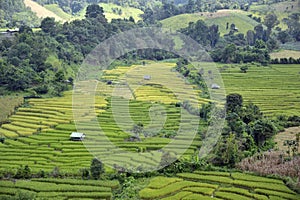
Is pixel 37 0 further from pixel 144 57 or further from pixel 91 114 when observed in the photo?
pixel 91 114

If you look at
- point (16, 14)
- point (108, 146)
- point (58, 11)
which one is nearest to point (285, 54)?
point (108, 146)

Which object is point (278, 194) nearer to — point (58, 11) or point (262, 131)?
point (262, 131)

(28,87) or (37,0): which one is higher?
(37,0)

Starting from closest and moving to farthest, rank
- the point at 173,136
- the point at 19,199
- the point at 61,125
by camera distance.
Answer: the point at 19,199 < the point at 173,136 < the point at 61,125

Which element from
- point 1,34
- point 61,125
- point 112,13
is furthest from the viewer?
point 112,13

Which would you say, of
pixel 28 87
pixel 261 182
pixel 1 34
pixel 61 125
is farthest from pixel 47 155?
pixel 1 34

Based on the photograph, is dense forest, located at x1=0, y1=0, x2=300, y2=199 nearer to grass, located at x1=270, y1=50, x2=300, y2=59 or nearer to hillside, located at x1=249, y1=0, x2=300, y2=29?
grass, located at x1=270, y1=50, x2=300, y2=59
